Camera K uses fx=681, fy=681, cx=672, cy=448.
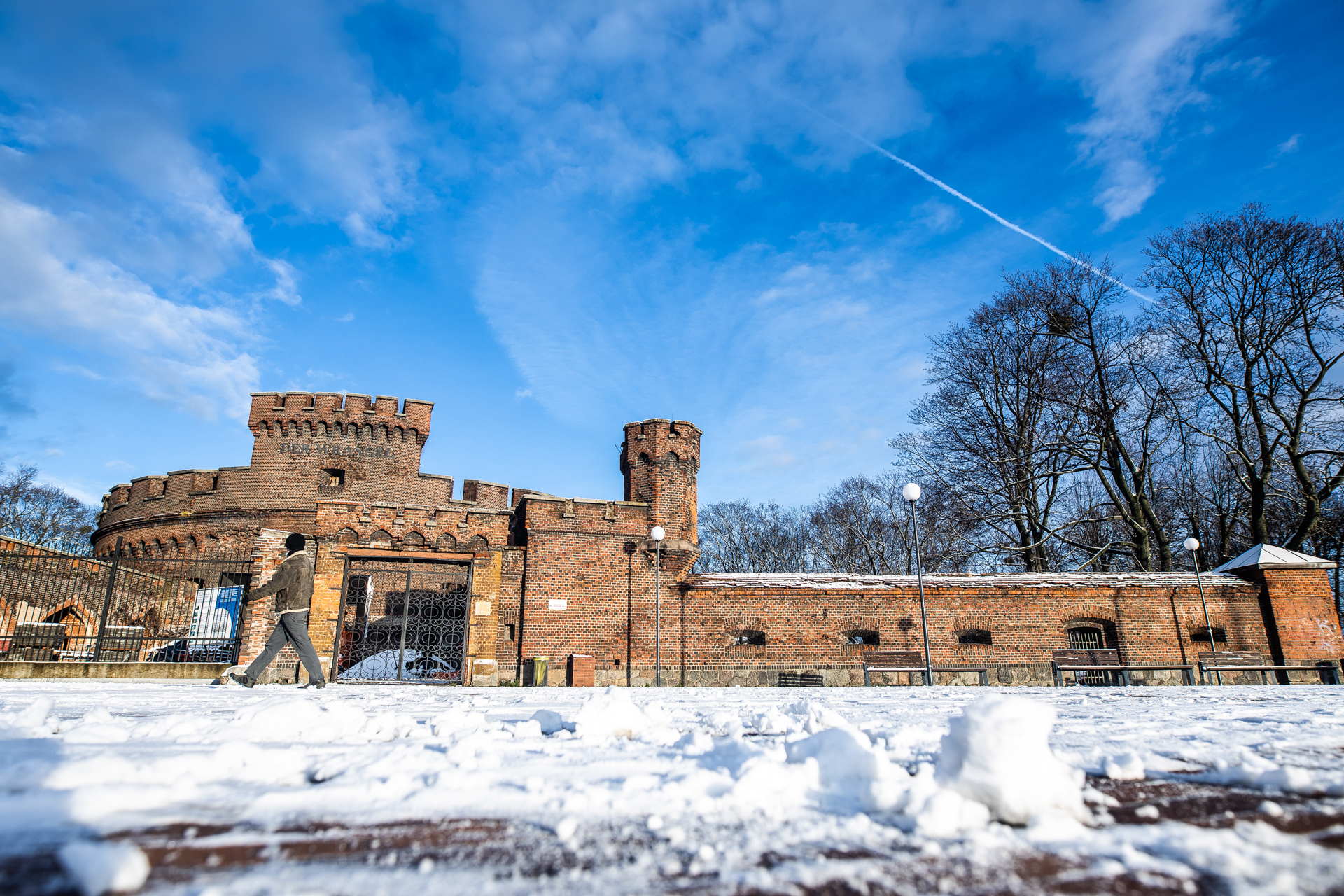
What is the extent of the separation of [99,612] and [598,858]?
76.5 feet

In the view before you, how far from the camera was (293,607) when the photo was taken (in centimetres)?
808

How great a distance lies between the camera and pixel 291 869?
1482mm

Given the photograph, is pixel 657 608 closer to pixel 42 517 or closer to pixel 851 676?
pixel 851 676

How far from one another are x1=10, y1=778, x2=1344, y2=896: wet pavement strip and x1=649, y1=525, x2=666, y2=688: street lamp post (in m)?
13.5

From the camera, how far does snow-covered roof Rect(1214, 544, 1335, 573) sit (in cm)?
1627

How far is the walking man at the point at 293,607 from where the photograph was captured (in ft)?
25.8

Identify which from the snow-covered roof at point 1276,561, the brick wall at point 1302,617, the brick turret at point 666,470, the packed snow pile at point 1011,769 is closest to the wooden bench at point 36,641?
the brick turret at point 666,470

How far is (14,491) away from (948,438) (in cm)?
4615

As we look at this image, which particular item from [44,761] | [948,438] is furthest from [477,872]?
[948,438]

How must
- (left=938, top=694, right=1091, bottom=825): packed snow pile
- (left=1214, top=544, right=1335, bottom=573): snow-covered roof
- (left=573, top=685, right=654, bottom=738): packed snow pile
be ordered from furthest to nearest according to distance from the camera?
(left=1214, top=544, right=1335, bottom=573): snow-covered roof
(left=573, top=685, right=654, bottom=738): packed snow pile
(left=938, top=694, right=1091, bottom=825): packed snow pile

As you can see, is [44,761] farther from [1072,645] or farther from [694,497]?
[1072,645]

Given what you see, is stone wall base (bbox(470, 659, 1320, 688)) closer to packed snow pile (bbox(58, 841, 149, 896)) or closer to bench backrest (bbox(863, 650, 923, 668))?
bench backrest (bbox(863, 650, 923, 668))

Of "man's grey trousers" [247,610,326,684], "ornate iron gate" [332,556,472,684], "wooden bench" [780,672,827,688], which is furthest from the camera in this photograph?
"wooden bench" [780,672,827,688]

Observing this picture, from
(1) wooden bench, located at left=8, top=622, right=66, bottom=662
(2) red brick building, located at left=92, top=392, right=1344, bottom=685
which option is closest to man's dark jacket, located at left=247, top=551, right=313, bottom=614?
(2) red brick building, located at left=92, top=392, right=1344, bottom=685
